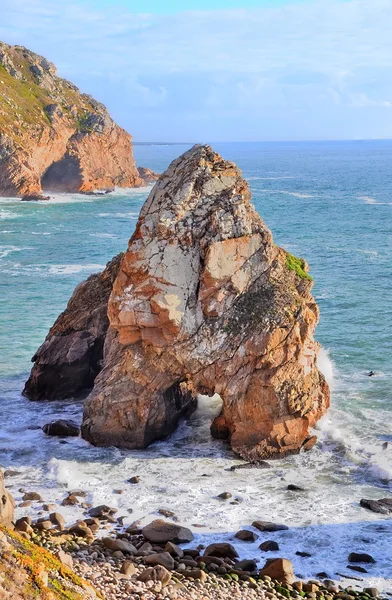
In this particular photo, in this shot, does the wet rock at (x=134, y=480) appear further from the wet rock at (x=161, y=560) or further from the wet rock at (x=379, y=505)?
the wet rock at (x=379, y=505)

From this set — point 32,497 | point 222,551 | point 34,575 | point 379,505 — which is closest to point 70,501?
point 32,497

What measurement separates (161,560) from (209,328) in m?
11.1

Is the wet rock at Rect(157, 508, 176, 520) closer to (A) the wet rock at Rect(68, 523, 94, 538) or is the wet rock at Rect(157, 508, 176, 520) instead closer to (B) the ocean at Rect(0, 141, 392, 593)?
(B) the ocean at Rect(0, 141, 392, 593)

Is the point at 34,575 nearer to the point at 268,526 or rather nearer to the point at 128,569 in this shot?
→ the point at 128,569

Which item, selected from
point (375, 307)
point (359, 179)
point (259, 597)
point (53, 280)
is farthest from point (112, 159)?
point (259, 597)

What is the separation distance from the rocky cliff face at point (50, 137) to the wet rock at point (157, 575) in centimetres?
10450

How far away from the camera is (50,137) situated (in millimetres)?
129500

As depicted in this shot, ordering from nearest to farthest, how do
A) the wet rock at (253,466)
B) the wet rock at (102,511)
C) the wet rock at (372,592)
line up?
the wet rock at (372,592), the wet rock at (102,511), the wet rock at (253,466)

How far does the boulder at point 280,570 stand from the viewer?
69.5ft

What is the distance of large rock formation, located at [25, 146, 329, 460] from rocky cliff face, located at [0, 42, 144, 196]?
92.5 m

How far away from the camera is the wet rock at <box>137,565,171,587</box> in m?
20.6

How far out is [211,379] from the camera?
3102 cm

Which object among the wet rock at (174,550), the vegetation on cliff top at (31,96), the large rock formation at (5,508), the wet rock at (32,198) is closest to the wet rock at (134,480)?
the wet rock at (174,550)

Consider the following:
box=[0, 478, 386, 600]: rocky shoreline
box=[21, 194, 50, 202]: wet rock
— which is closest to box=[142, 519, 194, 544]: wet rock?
box=[0, 478, 386, 600]: rocky shoreline
